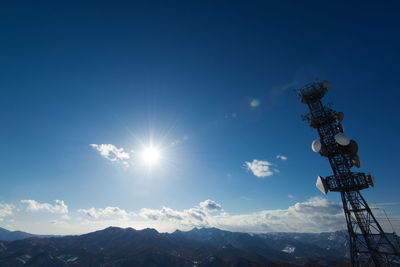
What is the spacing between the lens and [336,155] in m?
27.2

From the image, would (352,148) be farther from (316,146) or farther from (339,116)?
(339,116)

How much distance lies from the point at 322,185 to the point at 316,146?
5.88m

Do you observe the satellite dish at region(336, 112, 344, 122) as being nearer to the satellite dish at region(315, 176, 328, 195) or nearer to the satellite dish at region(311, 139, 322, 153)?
the satellite dish at region(311, 139, 322, 153)

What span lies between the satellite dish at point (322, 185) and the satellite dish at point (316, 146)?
4145mm

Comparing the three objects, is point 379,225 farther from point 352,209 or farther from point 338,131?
point 338,131

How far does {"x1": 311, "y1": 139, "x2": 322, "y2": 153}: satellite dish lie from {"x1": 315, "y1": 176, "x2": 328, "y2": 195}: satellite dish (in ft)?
13.6

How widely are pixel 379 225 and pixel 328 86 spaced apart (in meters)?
20.9

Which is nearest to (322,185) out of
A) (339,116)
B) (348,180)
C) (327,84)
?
(348,180)

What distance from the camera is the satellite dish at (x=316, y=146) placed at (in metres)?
27.6

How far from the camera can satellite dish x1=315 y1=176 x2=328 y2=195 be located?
84.8ft

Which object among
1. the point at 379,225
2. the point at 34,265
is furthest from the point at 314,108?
the point at 34,265

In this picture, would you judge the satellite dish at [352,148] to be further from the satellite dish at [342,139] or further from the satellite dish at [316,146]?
the satellite dish at [316,146]

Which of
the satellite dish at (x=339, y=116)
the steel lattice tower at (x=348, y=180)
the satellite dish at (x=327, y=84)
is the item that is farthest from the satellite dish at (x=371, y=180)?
the satellite dish at (x=327, y=84)

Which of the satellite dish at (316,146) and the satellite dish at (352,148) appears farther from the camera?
the satellite dish at (316,146)
